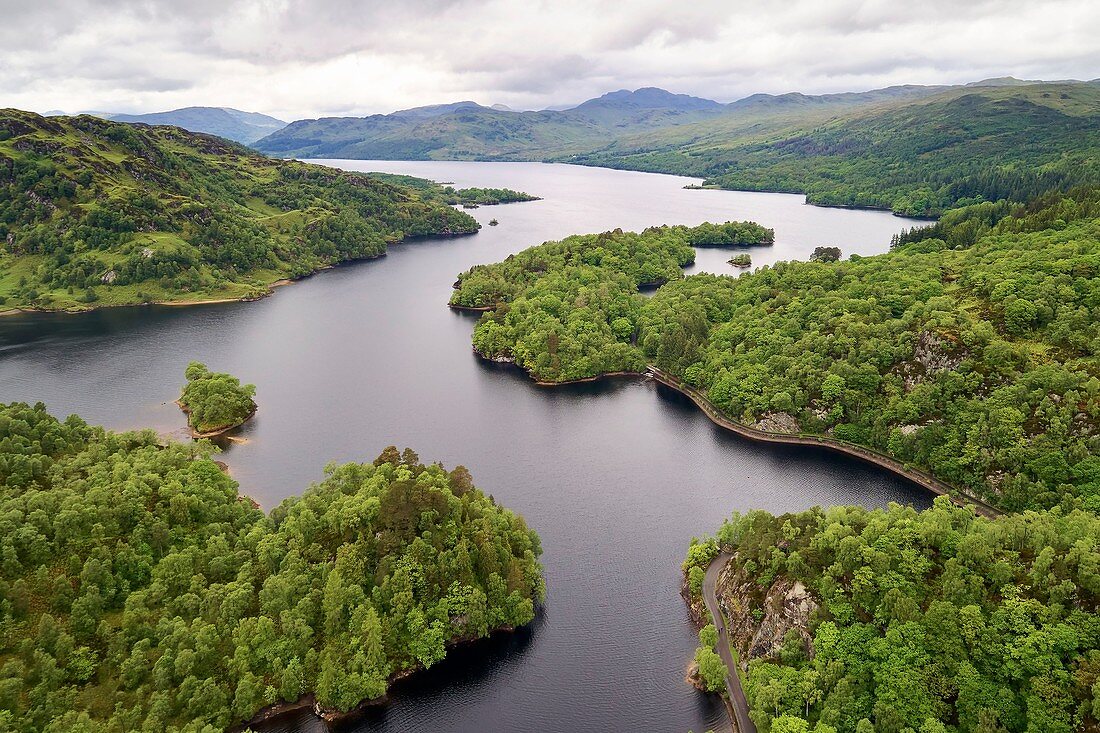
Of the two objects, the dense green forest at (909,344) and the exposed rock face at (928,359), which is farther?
the exposed rock face at (928,359)

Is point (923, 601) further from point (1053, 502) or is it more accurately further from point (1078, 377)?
point (1078, 377)

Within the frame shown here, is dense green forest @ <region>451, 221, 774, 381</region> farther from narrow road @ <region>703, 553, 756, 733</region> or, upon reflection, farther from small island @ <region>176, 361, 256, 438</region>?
narrow road @ <region>703, 553, 756, 733</region>

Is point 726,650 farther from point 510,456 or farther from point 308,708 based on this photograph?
point 510,456

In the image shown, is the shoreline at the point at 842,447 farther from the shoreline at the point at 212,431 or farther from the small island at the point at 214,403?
the small island at the point at 214,403

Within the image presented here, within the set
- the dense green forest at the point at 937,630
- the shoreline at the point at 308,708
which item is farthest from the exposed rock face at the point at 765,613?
the shoreline at the point at 308,708

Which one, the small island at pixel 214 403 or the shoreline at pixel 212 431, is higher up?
the small island at pixel 214 403

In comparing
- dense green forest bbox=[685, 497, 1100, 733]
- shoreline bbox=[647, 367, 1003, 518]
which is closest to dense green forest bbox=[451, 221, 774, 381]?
shoreline bbox=[647, 367, 1003, 518]

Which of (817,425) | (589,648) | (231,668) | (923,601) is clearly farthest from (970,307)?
(231,668)
